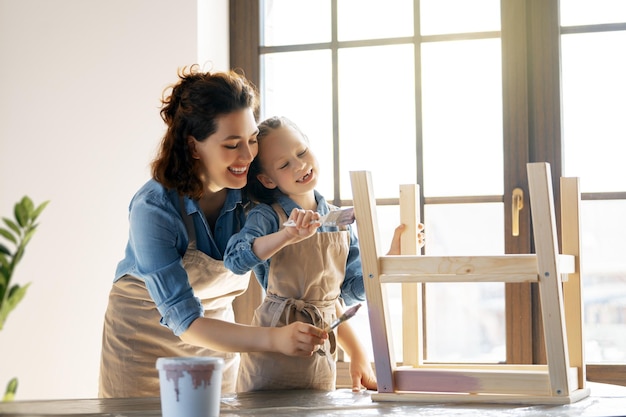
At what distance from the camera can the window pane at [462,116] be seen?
2.37 m

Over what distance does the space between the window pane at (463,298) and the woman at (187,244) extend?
78 cm

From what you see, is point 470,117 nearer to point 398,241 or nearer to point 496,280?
point 398,241

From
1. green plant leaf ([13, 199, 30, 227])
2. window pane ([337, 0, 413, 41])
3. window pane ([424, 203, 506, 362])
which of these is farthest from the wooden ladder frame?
window pane ([337, 0, 413, 41])

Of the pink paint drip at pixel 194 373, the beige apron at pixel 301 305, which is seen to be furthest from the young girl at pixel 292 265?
the pink paint drip at pixel 194 373

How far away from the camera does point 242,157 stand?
152 centimetres

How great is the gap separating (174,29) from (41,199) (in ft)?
2.11

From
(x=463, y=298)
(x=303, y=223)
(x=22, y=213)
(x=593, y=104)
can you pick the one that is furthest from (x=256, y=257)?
(x=593, y=104)

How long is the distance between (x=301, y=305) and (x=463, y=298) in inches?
39.4

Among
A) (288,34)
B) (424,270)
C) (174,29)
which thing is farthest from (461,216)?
(424,270)

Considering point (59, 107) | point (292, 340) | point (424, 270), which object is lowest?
point (292, 340)

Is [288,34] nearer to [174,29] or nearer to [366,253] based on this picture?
[174,29]

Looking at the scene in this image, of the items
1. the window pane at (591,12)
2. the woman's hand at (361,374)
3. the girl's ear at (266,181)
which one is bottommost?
the woman's hand at (361,374)

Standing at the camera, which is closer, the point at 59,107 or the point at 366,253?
the point at 366,253

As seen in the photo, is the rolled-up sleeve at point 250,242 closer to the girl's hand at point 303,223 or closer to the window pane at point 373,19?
the girl's hand at point 303,223
